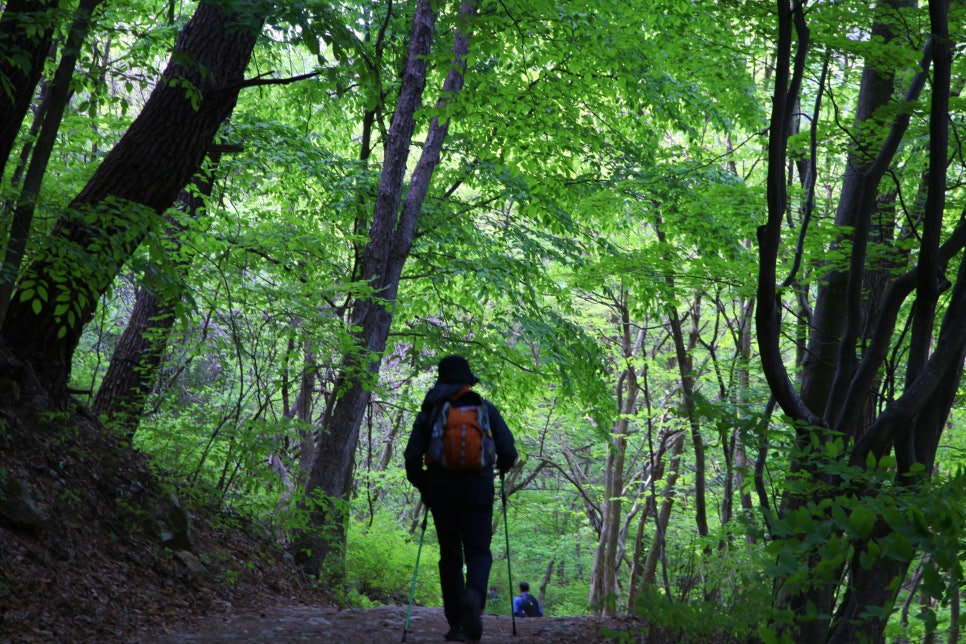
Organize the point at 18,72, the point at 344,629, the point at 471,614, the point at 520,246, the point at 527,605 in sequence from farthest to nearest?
the point at 527,605 < the point at 520,246 < the point at 344,629 < the point at 18,72 < the point at 471,614

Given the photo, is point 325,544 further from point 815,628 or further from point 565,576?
point 565,576

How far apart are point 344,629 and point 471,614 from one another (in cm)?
134

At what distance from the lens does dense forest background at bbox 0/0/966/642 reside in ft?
11.5

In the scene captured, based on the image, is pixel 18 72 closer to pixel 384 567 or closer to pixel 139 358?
pixel 139 358

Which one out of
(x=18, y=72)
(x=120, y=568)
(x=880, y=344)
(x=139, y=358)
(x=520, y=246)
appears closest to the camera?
(x=880, y=344)

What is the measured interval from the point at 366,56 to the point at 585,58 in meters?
5.36

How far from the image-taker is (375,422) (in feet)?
83.6

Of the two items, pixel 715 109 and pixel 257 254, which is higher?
pixel 715 109

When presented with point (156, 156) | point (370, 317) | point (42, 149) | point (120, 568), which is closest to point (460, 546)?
point (120, 568)

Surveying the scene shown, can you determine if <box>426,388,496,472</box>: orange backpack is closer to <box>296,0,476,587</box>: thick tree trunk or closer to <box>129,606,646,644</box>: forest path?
<box>129,606,646,644</box>: forest path

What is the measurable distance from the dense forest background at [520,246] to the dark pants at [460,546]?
867mm

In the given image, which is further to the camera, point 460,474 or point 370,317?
point 370,317

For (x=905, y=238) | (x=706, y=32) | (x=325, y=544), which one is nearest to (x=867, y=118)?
(x=905, y=238)

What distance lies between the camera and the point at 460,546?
4.84 metres
